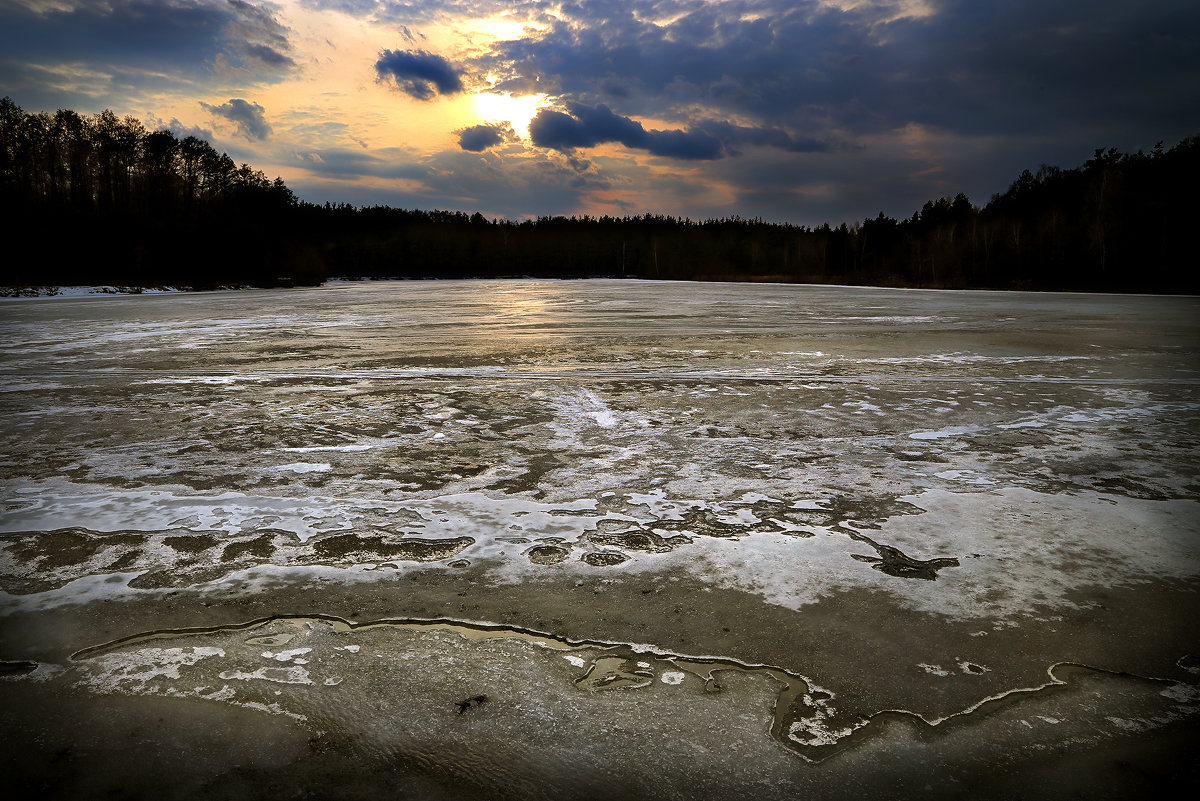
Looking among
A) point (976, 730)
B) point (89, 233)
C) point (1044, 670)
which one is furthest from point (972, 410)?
point (89, 233)

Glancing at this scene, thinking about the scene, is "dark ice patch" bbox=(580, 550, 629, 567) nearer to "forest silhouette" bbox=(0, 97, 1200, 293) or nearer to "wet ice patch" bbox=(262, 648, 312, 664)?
"wet ice patch" bbox=(262, 648, 312, 664)

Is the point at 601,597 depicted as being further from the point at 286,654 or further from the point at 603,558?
the point at 286,654

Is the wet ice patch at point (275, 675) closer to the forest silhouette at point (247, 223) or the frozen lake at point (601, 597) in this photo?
the frozen lake at point (601, 597)

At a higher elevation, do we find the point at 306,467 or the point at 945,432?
the point at 945,432

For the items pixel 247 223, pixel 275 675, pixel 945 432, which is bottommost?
pixel 275 675

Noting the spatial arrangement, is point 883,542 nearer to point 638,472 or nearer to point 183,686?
point 638,472

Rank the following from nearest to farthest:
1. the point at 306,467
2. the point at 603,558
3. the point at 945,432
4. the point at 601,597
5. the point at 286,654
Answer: the point at 286,654, the point at 601,597, the point at 603,558, the point at 306,467, the point at 945,432

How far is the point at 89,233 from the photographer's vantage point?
4209cm

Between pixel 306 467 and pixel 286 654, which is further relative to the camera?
pixel 306 467

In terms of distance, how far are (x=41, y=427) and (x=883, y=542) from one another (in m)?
6.56

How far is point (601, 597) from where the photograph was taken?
272 cm

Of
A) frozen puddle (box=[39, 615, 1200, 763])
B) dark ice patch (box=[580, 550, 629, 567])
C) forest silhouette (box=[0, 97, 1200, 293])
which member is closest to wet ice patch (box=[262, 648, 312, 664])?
frozen puddle (box=[39, 615, 1200, 763])

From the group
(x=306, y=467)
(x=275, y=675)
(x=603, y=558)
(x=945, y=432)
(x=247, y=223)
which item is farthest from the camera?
(x=247, y=223)

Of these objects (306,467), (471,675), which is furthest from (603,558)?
(306,467)
